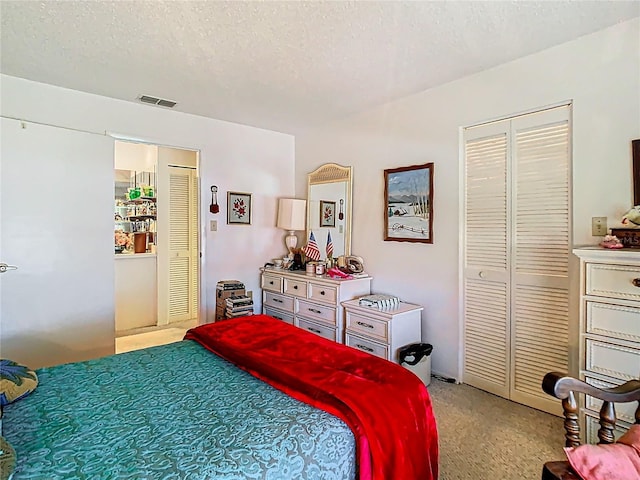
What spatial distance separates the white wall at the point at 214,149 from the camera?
9.99 ft

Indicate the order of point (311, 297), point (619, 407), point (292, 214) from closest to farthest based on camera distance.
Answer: point (619, 407) < point (311, 297) < point (292, 214)

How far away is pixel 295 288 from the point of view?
3.83 metres

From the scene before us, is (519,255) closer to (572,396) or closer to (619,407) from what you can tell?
(619,407)

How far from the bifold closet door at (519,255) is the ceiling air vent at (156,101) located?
2.77 m

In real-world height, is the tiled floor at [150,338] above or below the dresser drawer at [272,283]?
below

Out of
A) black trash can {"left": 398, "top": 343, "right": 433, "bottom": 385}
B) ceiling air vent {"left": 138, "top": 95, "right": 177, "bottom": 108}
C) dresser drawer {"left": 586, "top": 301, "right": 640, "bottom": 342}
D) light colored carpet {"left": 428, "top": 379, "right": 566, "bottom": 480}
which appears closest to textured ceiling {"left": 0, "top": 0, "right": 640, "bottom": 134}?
ceiling air vent {"left": 138, "top": 95, "right": 177, "bottom": 108}

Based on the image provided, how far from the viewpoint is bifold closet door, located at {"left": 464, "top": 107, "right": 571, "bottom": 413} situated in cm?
243

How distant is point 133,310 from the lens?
464cm

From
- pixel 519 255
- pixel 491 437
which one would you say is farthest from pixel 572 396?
pixel 519 255

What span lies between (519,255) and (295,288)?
215 cm

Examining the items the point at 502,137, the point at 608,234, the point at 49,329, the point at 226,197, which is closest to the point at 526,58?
the point at 502,137

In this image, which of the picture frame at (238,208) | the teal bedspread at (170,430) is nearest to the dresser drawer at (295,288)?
the picture frame at (238,208)

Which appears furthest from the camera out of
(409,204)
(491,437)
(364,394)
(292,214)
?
(292,214)

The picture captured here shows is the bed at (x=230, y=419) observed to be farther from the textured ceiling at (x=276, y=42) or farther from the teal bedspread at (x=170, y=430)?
the textured ceiling at (x=276, y=42)
